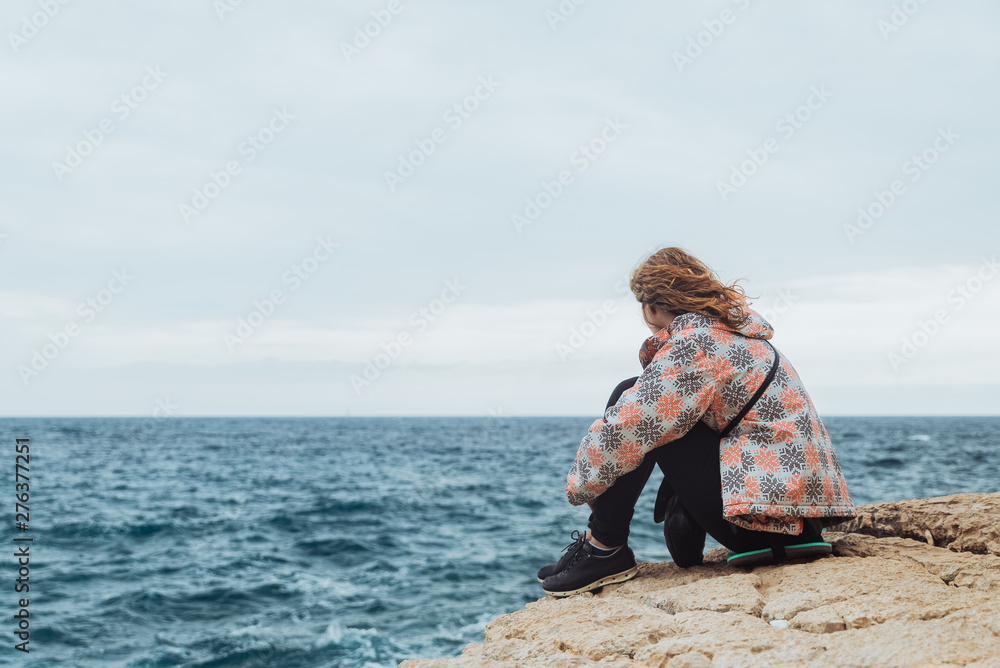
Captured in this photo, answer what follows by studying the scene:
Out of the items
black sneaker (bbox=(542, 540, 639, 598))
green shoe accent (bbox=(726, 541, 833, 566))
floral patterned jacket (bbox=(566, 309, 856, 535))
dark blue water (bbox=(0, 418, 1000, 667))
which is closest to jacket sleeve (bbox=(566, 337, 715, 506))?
floral patterned jacket (bbox=(566, 309, 856, 535))

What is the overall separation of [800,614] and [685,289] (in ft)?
4.29

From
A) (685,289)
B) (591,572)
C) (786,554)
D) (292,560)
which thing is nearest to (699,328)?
(685,289)

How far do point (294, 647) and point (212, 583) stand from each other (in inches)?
99.4

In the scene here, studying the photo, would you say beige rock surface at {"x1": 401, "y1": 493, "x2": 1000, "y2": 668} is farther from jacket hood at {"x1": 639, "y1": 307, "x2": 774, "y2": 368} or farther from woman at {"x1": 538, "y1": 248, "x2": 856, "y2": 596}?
jacket hood at {"x1": 639, "y1": 307, "x2": 774, "y2": 368}

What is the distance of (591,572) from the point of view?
10.8 ft

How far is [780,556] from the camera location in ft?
10.1

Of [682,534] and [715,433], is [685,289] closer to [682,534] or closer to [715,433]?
[715,433]

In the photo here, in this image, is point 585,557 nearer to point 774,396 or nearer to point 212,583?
point 774,396

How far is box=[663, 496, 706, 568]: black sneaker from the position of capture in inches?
125

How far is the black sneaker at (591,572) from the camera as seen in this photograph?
130 inches

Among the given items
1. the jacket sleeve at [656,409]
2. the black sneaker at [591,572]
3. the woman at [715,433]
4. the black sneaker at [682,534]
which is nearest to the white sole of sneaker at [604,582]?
the black sneaker at [591,572]

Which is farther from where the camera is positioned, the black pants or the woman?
the black pants

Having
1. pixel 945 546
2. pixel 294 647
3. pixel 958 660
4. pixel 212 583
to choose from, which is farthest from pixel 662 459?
pixel 212 583

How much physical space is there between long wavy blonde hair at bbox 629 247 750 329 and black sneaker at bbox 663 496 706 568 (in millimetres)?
882
